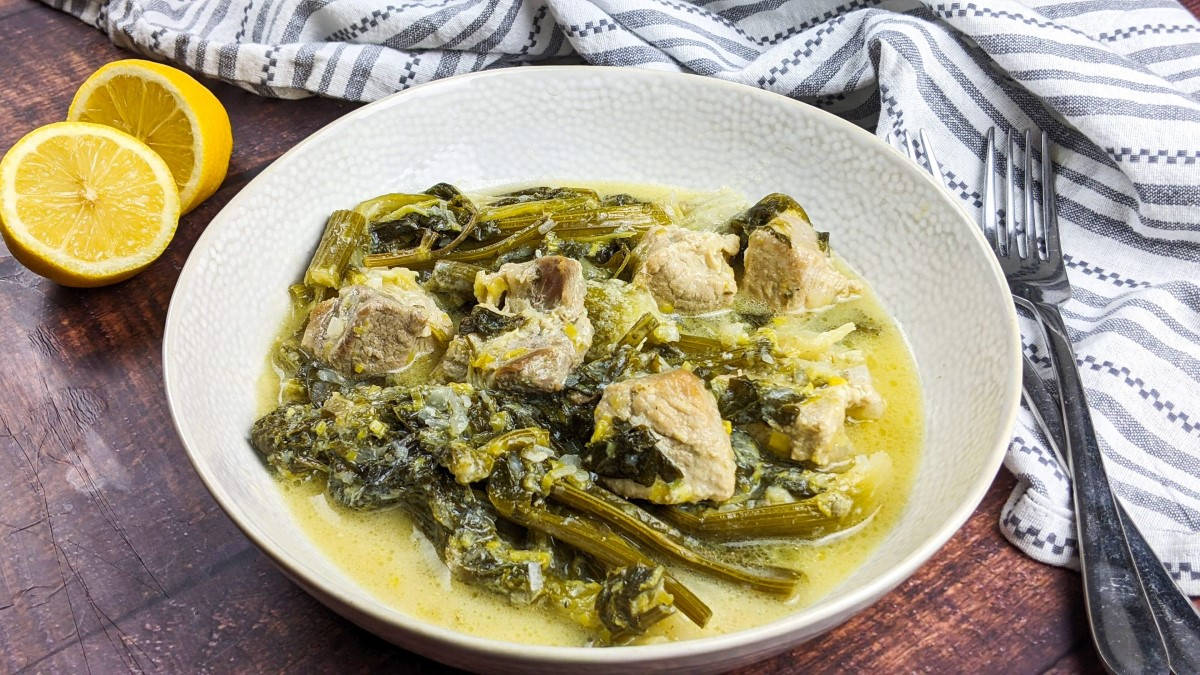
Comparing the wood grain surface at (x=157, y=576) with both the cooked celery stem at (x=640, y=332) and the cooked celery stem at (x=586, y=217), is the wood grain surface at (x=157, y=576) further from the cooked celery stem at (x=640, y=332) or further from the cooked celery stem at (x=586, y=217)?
the cooked celery stem at (x=586, y=217)

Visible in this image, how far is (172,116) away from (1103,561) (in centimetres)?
388

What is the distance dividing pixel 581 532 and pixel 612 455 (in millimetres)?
248

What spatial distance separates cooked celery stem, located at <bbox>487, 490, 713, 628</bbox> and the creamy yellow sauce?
11 centimetres

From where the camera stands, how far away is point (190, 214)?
435 centimetres

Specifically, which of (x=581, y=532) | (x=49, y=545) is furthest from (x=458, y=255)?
(x=49, y=545)

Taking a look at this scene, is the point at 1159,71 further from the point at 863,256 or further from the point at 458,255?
the point at 458,255

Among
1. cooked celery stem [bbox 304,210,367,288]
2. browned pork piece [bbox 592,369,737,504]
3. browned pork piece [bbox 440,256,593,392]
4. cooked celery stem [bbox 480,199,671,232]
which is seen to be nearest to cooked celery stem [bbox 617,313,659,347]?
browned pork piece [bbox 440,256,593,392]

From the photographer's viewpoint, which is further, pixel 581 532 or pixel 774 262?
pixel 774 262

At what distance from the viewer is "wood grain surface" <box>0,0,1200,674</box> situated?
2.88m

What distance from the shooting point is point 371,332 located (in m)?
3.38

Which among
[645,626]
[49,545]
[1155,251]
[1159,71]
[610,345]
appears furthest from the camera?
[1159,71]

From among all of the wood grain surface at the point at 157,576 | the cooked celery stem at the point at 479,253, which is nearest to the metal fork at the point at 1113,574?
the wood grain surface at the point at 157,576

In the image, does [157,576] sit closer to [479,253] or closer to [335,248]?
[335,248]

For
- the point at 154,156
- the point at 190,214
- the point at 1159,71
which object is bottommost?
the point at 190,214
